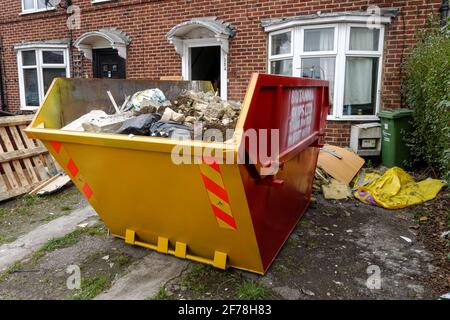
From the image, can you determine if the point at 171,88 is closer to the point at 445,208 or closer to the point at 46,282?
the point at 46,282

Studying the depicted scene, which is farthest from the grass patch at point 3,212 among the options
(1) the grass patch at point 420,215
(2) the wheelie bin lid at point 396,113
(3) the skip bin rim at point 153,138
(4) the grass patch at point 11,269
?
(2) the wheelie bin lid at point 396,113

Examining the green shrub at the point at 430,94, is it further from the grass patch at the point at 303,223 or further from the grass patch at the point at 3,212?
the grass patch at the point at 3,212

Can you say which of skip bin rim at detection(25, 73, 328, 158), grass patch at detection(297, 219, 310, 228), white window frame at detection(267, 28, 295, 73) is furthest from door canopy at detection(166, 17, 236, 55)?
skip bin rim at detection(25, 73, 328, 158)

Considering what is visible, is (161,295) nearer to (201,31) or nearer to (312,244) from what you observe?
(312,244)

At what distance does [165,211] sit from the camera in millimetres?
2846

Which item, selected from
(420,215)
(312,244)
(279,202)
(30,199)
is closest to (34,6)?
(30,199)

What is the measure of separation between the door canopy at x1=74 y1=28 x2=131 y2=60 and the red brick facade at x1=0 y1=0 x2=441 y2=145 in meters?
0.16

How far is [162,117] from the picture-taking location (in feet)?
9.34

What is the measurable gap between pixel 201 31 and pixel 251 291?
642 cm

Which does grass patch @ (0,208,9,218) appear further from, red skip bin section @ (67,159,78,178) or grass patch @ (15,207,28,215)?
red skip bin section @ (67,159,78,178)

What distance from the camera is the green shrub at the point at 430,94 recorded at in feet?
14.2

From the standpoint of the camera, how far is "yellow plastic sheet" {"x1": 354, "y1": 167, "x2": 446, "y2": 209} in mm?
4805

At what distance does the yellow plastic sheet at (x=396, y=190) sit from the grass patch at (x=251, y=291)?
8.96 ft
